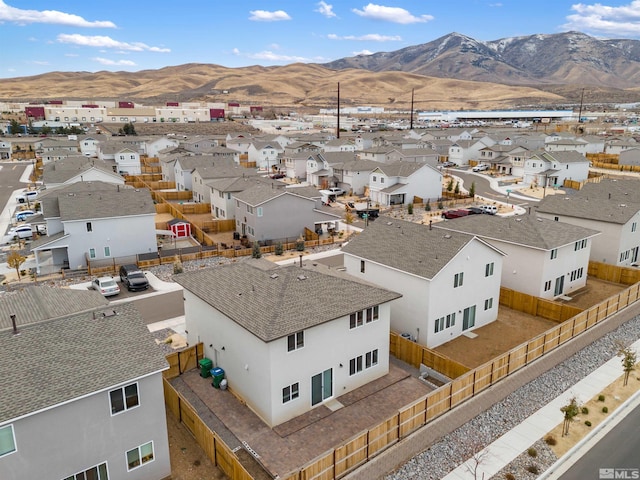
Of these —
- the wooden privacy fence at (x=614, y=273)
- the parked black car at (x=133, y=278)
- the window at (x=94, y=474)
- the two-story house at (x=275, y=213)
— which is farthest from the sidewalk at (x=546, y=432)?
the two-story house at (x=275, y=213)

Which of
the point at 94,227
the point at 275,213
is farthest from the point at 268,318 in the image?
the point at 275,213

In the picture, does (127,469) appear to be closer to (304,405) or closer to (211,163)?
(304,405)

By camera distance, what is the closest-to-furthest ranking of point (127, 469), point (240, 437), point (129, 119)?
1. point (127, 469)
2. point (240, 437)
3. point (129, 119)

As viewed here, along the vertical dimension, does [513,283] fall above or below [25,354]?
below

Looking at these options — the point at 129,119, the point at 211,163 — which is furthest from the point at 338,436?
the point at 129,119

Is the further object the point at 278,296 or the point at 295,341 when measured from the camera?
the point at 278,296

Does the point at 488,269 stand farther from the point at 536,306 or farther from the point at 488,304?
the point at 536,306

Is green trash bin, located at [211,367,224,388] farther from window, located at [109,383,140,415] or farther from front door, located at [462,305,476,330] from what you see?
front door, located at [462,305,476,330]
